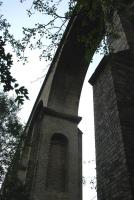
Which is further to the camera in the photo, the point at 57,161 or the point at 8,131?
the point at 8,131

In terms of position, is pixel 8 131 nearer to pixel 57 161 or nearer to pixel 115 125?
pixel 57 161

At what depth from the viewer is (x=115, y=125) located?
3693mm

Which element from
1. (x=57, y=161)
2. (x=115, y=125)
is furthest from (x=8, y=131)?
(x=115, y=125)

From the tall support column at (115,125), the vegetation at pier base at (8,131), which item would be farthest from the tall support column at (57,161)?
the tall support column at (115,125)

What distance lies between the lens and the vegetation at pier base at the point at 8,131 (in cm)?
946

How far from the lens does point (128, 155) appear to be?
3232mm

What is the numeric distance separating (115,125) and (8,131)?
Answer: 7.38m

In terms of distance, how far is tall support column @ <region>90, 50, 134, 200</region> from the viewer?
10.6 feet

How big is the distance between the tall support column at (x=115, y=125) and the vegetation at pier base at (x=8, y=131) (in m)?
4.79

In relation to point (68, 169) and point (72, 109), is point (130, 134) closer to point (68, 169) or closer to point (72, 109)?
point (68, 169)

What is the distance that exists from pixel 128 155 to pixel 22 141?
7528 mm

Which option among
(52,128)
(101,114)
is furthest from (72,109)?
(101,114)

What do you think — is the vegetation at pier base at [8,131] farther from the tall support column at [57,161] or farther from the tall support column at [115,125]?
the tall support column at [115,125]

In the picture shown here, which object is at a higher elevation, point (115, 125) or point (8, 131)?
point (8, 131)
